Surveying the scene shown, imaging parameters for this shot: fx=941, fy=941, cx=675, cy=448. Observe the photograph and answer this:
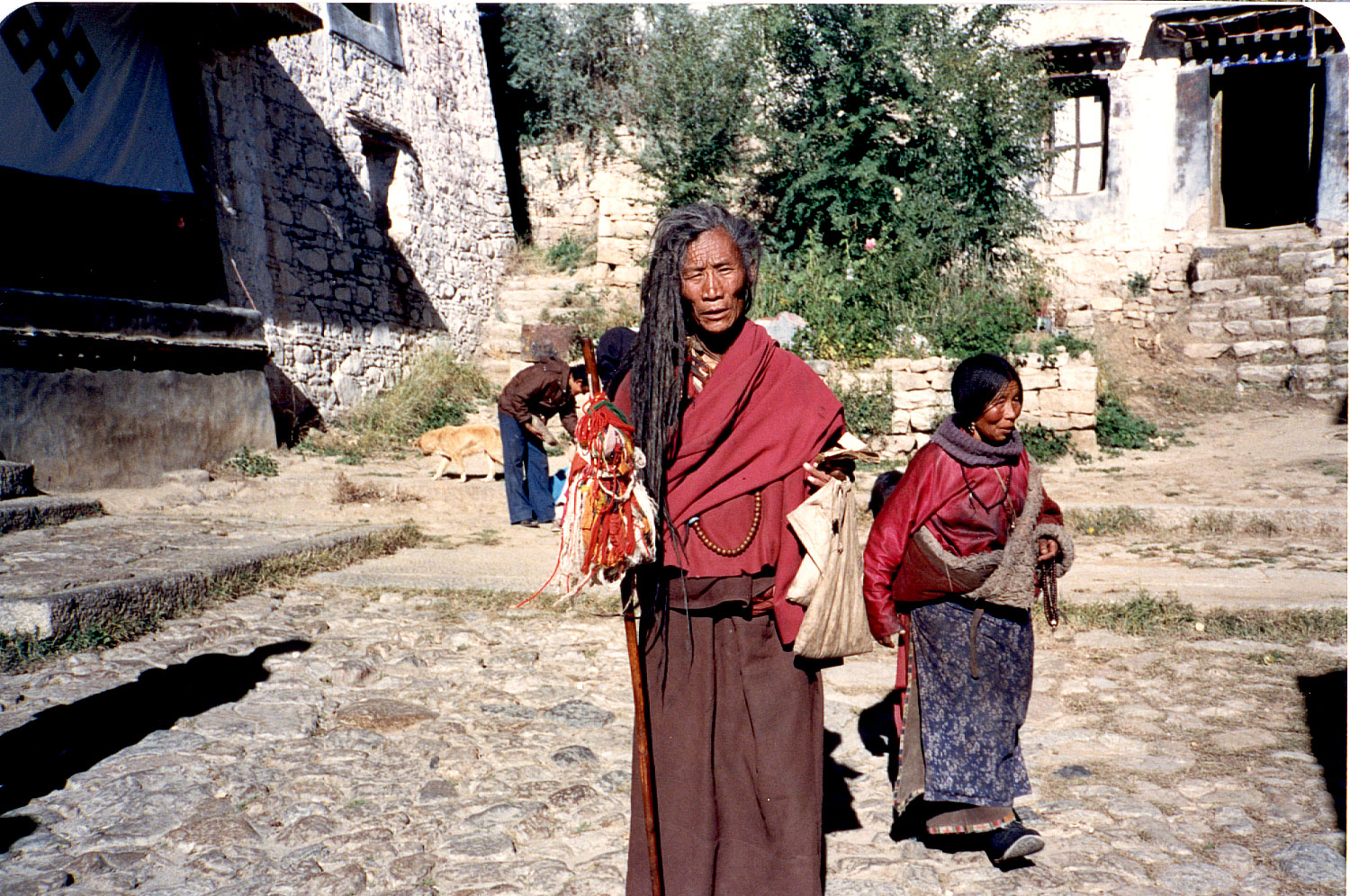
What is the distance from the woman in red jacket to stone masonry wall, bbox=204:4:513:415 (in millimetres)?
10476

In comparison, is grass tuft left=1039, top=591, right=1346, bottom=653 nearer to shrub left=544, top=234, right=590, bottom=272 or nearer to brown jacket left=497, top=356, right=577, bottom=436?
brown jacket left=497, top=356, right=577, bottom=436

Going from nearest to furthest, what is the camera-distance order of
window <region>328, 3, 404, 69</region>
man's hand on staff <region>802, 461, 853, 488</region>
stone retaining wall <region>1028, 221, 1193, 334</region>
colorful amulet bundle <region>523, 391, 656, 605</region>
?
colorful amulet bundle <region>523, 391, 656, 605</region> → man's hand on staff <region>802, 461, 853, 488</region> → window <region>328, 3, 404, 69</region> → stone retaining wall <region>1028, 221, 1193, 334</region>

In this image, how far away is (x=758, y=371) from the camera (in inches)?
104

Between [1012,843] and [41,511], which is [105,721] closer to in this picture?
[1012,843]

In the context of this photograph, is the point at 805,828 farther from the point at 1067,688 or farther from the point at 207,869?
the point at 1067,688

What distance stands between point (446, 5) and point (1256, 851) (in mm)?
16975

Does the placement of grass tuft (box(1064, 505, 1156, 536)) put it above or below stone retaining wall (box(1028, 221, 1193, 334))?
below

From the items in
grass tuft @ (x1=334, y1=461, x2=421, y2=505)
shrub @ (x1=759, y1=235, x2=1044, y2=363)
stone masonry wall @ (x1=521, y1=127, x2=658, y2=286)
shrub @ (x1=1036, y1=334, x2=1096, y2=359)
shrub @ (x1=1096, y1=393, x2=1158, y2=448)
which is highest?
stone masonry wall @ (x1=521, y1=127, x2=658, y2=286)

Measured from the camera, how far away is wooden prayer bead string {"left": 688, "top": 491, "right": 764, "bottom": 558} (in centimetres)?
261

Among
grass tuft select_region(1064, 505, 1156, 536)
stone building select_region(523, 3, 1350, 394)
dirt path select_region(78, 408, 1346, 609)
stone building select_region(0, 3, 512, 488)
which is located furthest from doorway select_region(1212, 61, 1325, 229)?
stone building select_region(0, 3, 512, 488)

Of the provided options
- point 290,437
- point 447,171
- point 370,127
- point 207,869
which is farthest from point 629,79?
point 207,869

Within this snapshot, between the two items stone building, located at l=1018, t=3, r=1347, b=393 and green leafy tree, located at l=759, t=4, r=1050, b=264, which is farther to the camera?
stone building, located at l=1018, t=3, r=1347, b=393

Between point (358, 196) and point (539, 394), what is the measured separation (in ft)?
23.5

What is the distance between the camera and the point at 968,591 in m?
3.22
